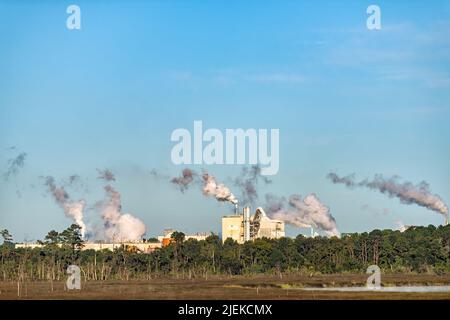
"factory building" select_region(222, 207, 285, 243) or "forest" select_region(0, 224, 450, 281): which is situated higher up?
"factory building" select_region(222, 207, 285, 243)

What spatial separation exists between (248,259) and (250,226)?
89.1 ft

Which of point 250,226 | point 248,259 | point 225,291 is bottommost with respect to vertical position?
point 225,291

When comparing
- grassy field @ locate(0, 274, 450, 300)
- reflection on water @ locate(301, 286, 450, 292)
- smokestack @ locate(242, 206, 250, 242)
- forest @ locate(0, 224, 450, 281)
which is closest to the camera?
grassy field @ locate(0, 274, 450, 300)

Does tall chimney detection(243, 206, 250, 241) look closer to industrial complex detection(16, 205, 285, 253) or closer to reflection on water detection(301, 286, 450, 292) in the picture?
industrial complex detection(16, 205, 285, 253)

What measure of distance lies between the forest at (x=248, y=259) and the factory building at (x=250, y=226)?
17.9 metres

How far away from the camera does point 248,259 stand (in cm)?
12862

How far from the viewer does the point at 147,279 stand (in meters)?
119

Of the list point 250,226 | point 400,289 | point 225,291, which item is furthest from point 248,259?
point 225,291

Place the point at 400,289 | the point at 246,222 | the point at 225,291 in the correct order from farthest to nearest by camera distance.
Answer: the point at 246,222, the point at 400,289, the point at 225,291

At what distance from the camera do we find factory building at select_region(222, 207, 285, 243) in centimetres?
15312

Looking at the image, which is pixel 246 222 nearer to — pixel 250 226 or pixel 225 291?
pixel 250 226

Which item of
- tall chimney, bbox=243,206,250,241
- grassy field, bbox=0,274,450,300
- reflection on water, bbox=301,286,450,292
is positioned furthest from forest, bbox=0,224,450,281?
reflection on water, bbox=301,286,450,292

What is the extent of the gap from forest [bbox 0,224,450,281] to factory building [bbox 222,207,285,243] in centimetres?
1792

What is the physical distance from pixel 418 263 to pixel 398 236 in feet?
29.5
